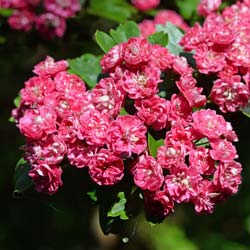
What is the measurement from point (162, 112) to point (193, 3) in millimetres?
1166

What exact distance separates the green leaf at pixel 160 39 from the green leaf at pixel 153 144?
371 mm

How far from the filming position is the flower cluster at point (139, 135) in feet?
6.31

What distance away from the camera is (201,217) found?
14.6 feet

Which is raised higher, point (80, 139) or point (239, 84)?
point (239, 84)

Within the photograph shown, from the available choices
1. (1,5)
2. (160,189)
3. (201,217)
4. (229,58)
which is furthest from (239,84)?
(201,217)

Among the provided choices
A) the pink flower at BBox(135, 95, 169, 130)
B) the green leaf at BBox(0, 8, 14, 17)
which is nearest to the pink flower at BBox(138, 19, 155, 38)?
the green leaf at BBox(0, 8, 14, 17)

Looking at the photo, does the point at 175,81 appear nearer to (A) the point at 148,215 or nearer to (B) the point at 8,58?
(A) the point at 148,215

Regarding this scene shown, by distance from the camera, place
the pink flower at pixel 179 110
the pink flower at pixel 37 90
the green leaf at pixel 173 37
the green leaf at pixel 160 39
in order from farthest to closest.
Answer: the green leaf at pixel 173 37 < the green leaf at pixel 160 39 < the pink flower at pixel 37 90 < the pink flower at pixel 179 110

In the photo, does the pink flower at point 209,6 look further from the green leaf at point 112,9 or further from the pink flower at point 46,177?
the pink flower at point 46,177

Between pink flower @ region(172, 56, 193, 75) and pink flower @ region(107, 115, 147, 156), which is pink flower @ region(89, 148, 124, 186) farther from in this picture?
pink flower @ region(172, 56, 193, 75)

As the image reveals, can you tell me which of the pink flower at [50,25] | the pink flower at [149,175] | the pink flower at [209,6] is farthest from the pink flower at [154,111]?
the pink flower at [50,25]

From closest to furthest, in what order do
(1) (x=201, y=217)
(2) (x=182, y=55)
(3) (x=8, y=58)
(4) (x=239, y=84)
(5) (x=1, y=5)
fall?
(4) (x=239, y=84) → (2) (x=182, y=55) → (5) (x=1, y=5) → (3) (x=8, y=58) → (1) (x=201, y=217)

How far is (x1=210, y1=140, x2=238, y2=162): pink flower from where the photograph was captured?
1947 millimetres

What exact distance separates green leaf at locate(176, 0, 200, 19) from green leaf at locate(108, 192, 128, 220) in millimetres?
1221
